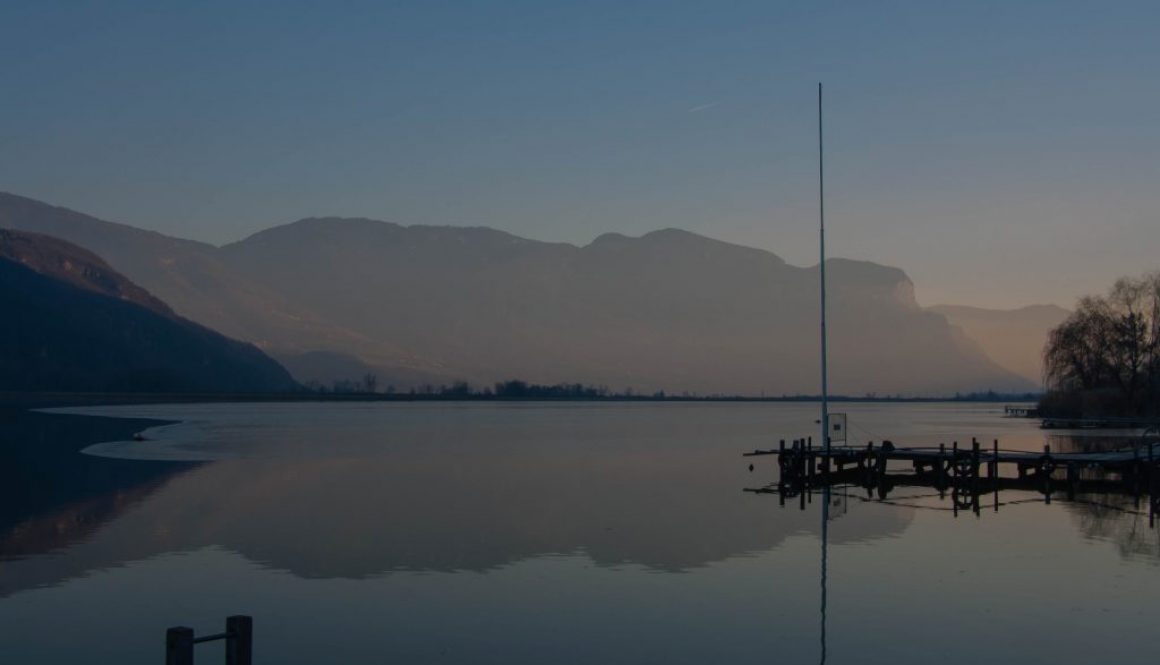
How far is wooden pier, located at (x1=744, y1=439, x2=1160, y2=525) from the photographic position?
4747cm

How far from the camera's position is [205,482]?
49.7 meters

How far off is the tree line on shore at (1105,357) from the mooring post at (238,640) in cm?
9562

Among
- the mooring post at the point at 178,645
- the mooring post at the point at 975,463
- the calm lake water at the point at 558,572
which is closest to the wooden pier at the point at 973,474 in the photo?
the mooring post at the point at 975,463

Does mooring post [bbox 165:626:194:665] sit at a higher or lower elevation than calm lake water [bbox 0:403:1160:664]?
higher

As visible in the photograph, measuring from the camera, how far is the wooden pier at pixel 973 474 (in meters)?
47.5

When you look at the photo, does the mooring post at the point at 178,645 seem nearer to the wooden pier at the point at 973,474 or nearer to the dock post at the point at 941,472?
the wooden pier at the point at 973,474

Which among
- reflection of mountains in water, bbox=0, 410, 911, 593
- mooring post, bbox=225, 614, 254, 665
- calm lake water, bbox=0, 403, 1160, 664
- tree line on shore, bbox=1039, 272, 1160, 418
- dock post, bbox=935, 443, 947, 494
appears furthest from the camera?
tree line on shore, bbox=1039, 272, 1160, 418

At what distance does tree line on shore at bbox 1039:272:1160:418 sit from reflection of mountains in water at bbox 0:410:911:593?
58549 mm

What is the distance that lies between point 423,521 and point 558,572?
401 inches

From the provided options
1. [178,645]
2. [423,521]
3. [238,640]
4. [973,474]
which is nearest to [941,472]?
[973,474]

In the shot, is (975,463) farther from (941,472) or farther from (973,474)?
(941,472)

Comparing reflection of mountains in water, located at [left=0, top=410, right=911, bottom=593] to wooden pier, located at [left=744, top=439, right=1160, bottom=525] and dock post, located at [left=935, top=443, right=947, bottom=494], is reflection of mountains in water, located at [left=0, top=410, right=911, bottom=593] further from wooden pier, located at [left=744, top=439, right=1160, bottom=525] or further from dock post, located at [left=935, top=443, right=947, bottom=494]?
dock post, located at [left=935, top=443, right=947, bottom=494]

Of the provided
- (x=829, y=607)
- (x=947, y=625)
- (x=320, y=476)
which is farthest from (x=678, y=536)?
(x=320, y=476)

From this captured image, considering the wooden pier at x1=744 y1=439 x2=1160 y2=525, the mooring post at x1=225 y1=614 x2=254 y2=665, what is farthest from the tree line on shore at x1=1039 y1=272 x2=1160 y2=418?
the mooring post at x1=225 y1=614 x2=254 y2=665
